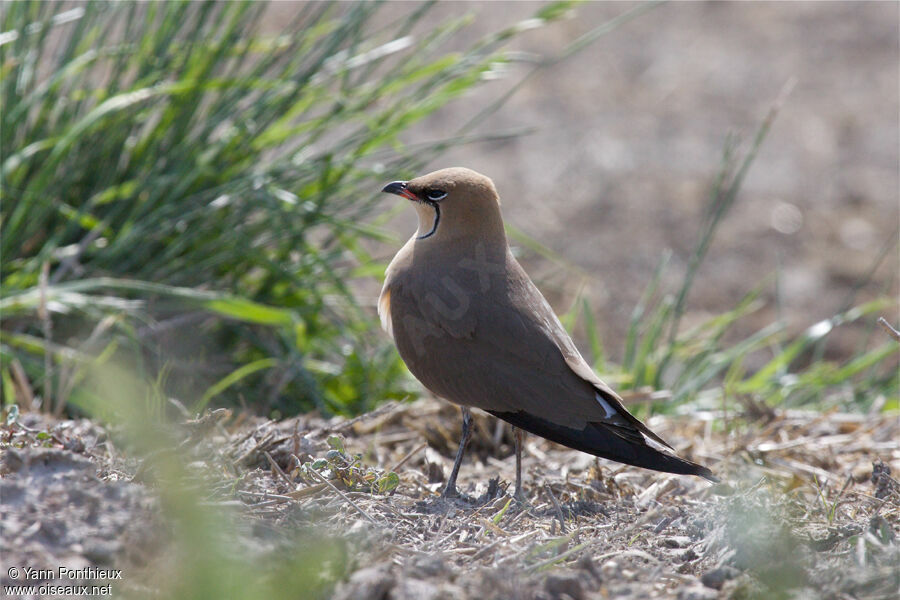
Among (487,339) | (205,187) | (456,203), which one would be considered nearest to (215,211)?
(205,187)

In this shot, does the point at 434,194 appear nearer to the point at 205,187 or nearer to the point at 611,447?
the point at 611,447

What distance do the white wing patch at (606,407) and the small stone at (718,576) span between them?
2.31 feet

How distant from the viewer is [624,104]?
23.5 ft

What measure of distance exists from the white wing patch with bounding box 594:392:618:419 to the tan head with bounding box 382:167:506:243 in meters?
0.61

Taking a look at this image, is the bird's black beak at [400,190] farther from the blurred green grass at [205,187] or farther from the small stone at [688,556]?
the small stone at [688,556]

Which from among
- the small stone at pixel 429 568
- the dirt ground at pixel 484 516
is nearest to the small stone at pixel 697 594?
the dirt ground at pixel 484 516

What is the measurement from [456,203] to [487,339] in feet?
1.59

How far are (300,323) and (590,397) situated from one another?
1.36 m

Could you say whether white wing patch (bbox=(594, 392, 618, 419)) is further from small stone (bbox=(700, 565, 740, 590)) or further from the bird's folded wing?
small stone (bbox=(700, 565, 740, 590))

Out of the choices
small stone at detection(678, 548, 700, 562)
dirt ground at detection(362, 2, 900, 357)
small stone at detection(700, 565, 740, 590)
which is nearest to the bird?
small stone at detection(678, 548, 700, 562)

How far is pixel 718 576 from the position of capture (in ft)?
6.41

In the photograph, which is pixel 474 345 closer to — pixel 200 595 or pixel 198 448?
pixel 198 448

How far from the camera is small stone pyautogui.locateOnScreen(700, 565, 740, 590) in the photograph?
1950 mm

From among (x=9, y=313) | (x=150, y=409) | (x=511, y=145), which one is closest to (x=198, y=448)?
(x=150, y=409)
